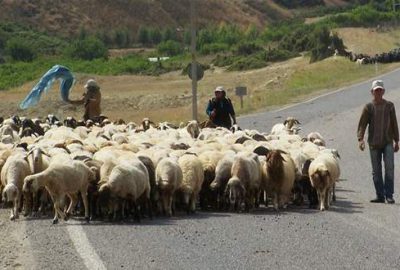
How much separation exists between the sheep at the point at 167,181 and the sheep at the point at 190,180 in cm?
19

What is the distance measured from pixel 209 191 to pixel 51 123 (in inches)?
517

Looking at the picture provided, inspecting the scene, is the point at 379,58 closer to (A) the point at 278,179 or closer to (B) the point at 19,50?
(B) the point at 19,50

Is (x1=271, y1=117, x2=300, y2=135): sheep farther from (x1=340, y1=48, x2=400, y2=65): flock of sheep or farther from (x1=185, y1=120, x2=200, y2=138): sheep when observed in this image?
(x1=340, y1=48, x2=400, y2=65): flock of sheep

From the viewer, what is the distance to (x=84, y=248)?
11.7m

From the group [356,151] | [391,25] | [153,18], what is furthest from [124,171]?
[153,18]

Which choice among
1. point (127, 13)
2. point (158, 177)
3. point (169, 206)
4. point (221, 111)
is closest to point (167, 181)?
point (158, 177)

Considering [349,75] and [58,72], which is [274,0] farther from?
[58,72]

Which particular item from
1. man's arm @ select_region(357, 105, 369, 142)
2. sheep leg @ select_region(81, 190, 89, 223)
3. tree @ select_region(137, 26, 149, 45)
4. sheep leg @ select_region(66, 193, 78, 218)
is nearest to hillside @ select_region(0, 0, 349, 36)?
tree @ select_region(137, 26, 149, 45)

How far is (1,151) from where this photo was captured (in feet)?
56.2

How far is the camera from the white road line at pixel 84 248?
1067 centimetres

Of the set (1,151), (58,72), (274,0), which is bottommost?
(1,151)

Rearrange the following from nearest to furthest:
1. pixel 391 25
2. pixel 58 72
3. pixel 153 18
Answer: pixel 58 72
pixel 391 25
pixel 153 18

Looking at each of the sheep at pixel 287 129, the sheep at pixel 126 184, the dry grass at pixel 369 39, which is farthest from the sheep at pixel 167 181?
the dry grass at pixel 369 39

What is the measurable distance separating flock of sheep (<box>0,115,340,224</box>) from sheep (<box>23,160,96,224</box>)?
1cm
